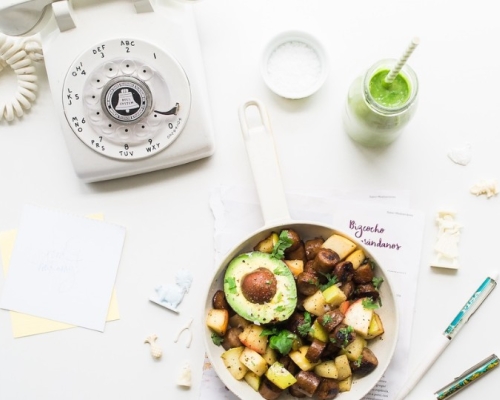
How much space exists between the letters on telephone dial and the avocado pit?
0.24 m

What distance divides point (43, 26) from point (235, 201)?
0.43 metres

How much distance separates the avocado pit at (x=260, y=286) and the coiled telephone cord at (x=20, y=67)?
0.51 m

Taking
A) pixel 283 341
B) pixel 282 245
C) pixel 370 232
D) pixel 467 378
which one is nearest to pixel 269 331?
pixel 283 341

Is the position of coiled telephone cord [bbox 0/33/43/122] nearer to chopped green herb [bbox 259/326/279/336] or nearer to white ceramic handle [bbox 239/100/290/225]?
white ceramic handle [bbox 239/100/290/225]

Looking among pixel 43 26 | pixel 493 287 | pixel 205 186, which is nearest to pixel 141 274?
pixel 205 186

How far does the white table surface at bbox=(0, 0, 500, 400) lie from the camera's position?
3.62 ft

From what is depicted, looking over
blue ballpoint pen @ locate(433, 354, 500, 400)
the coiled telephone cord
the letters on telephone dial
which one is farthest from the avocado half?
the coiled telephone cord

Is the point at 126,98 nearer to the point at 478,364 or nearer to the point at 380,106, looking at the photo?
the point at 380,106

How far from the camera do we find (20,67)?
3.54ft

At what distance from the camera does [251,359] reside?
3.25 ft

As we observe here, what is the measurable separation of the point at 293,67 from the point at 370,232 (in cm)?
32

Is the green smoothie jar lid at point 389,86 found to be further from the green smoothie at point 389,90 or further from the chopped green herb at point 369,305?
the chopped green herb at point 369,305

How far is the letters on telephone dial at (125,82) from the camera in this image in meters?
1.01

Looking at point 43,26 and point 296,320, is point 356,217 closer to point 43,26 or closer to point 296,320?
point 296,320
